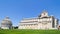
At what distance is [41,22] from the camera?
316 feet

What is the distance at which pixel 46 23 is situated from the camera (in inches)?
3711

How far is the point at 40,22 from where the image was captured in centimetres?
9656

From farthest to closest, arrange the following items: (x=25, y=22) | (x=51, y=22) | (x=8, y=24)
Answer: (x=8, y=24) < (x=25, y=22) < (x=51, y=22)

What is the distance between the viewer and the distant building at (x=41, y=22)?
308 feet

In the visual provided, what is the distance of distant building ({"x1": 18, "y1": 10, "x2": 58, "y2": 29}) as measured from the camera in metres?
93.8

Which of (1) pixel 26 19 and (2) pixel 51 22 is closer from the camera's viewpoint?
(2) pixel 51 22

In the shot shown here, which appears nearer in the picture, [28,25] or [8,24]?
[28,25]

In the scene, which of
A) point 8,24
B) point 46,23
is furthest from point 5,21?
point 46,23

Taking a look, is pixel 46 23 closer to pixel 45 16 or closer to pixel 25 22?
pixel 45 16

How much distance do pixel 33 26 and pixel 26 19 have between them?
9820mm

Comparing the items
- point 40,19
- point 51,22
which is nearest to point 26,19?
point 40,19

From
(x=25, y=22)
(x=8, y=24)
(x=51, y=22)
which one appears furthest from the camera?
(x=8, y=24)

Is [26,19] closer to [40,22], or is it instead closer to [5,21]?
[40,22]

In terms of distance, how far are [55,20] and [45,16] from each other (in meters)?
6.10
